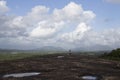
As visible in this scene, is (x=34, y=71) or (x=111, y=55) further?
(x=111, y=55)

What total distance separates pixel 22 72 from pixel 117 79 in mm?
23259

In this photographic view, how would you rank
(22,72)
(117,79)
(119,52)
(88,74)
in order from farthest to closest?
(119,52), (22,72), (88,74), (117,79)

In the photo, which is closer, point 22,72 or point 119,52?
point 22,72

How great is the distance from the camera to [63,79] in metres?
48.0

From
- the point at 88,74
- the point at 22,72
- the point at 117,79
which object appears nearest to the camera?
the point at 117,79

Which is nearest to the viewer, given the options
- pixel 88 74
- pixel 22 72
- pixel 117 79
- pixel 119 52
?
pixel 117 79

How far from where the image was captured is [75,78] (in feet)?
162

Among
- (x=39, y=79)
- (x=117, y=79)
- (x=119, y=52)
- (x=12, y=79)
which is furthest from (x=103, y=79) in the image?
(x=119, y=52)

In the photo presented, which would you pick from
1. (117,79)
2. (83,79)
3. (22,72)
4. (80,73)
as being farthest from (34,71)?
(117,79)

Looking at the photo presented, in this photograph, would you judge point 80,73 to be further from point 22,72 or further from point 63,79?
point 22,72

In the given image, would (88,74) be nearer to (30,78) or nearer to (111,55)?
(30,78)

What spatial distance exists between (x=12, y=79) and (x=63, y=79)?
9866 mm

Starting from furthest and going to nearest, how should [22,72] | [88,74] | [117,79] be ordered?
[22,72], [88,74], [117,79]

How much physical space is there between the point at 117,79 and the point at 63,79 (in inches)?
401
